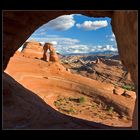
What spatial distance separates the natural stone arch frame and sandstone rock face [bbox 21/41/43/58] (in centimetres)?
2566

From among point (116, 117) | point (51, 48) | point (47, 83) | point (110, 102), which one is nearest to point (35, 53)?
point (51, 48)

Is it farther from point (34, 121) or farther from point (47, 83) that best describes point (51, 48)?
point (34, 121)

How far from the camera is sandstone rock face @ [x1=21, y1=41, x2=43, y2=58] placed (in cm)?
3984

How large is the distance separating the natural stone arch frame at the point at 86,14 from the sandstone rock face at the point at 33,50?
84.2 ft

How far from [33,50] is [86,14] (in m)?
29.9

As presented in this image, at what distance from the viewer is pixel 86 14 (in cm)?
1203

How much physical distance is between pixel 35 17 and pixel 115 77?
41427mm

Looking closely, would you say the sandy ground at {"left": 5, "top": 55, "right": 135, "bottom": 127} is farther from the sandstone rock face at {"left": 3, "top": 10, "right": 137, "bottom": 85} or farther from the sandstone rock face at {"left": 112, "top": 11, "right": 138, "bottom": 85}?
the sandstone rock face at {"left": 112, "top": 11, "right": 138, "bottom": 85}

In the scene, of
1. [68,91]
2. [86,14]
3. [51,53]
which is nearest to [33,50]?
[51,53]

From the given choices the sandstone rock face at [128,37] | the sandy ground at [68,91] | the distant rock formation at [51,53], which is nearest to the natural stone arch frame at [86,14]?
the sandstone rock face at [128,37]

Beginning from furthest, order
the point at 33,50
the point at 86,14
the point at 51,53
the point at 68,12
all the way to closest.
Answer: the point at 33,50
the point at 51,53
the point at 68,12
the point at 86,14

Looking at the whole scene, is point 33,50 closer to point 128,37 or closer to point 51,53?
point 51,53
